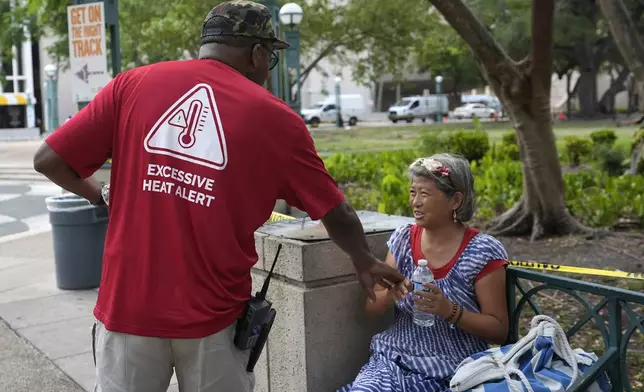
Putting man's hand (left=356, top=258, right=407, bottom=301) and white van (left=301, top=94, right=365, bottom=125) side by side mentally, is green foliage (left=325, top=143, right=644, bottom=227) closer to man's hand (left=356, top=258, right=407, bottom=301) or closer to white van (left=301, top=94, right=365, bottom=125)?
man's hand (left=356, top=258, right=407, bottom=301)

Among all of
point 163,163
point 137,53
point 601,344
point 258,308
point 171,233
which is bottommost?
point 601,344

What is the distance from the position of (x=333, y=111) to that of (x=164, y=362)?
5829 cm

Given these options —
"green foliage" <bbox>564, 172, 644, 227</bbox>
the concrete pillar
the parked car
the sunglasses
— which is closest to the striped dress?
the concrete pillar

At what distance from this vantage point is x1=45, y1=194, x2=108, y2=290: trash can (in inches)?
281

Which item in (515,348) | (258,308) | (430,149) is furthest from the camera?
(430,149)

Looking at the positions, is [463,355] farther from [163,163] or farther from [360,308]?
[163,163]

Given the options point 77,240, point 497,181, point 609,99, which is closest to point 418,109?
point 609,99

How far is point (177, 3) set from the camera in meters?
26.0

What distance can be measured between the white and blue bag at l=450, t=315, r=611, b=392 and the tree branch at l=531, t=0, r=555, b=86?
5.55 m

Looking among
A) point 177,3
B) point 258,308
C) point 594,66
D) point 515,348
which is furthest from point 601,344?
point 594,66

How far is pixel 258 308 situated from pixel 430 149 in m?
13.0

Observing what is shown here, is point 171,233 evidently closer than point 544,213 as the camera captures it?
Yes

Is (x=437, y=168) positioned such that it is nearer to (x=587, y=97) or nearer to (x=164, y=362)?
(x=164, y=362)

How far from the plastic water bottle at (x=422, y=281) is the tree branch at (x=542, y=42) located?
5273 millimetres
